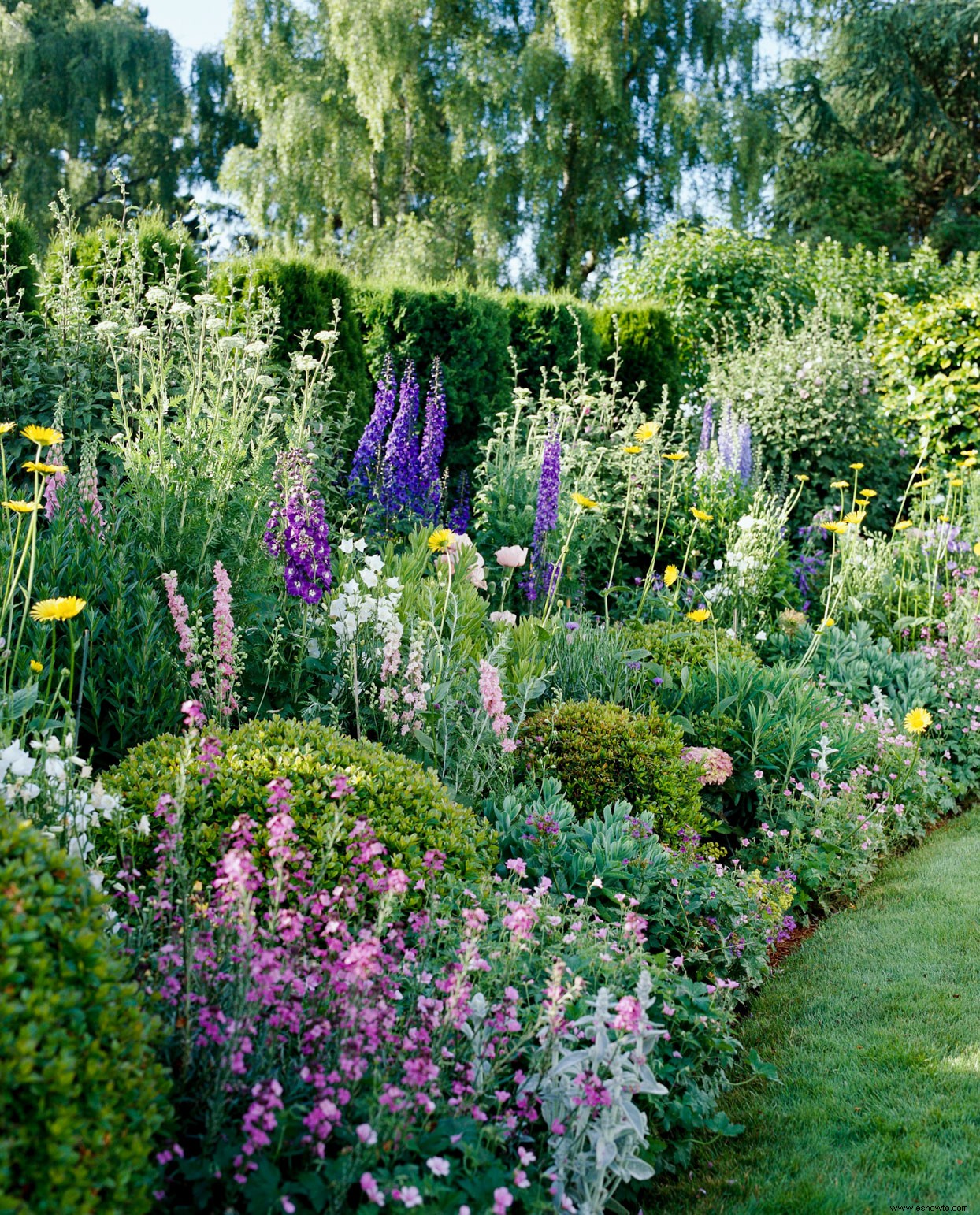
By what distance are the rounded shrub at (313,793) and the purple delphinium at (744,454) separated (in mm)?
5585

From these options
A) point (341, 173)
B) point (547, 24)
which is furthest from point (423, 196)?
point (547, 24)

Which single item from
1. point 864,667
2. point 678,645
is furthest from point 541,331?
point 678,645

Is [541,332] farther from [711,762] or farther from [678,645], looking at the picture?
[711,762]

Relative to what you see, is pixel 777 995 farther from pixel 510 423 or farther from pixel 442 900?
pixel 510 423

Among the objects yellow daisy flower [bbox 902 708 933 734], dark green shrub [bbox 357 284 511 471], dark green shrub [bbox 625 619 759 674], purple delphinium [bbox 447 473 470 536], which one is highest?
dark green shrub [bbox 357 284 511 471]

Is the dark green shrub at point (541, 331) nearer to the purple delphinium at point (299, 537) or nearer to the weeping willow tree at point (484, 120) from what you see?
the purple delphinium at point (299, 537)

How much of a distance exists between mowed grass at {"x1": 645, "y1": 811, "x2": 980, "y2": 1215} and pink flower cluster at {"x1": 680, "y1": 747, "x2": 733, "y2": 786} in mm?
655

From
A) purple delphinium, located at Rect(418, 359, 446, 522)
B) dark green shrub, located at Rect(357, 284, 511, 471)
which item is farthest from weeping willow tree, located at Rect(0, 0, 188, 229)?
purple delphinium, located at Rect(418, 359, 446, 522)

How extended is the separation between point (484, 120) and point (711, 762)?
16.3 m

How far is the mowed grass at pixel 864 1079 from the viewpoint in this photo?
2344 mm

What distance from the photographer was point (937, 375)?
9336 millimetres

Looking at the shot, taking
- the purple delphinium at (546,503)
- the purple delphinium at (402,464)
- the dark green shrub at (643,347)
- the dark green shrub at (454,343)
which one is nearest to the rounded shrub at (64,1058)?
the purple delphinium at (546,503)

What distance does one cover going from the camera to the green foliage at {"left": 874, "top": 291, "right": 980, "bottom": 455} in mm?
9164

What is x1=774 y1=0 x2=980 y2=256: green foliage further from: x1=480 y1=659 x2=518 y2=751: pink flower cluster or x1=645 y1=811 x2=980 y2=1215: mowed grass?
x1=480 y1=659 x2=518 y2=751: pink flower cluster
